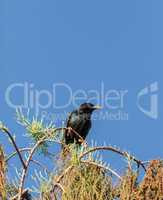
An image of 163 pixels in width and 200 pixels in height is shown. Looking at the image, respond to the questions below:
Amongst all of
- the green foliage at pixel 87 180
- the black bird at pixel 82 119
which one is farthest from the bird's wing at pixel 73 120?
the green foliage at pixel 87 180

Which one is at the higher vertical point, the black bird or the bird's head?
the bird's head

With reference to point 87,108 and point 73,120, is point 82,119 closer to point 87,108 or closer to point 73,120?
point 73,120

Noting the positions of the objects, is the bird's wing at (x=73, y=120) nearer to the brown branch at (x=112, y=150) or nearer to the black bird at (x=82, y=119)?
the black bird at (x=82, y=119)

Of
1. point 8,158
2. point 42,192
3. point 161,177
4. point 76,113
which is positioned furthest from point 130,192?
A: point 76,113

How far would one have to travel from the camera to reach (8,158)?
4.41 metres

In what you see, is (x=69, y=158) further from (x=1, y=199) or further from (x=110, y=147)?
(x=1, y=199)

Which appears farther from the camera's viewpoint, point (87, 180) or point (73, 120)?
point (73, 120)

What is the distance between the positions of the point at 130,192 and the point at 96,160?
0.59m

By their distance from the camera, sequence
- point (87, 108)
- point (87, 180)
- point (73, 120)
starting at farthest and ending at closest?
1. point (87, 108)
2. point (73, 120)
3. point (87, 180)

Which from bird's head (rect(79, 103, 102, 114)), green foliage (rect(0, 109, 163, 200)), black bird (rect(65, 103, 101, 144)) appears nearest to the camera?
green foliage (rect(0, 109, 163, 200))

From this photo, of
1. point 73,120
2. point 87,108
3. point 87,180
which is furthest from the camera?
point 87,108

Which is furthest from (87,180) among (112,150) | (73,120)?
(73,120)

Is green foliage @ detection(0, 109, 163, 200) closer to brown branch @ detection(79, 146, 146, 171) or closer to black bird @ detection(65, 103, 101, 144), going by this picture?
brown branch @ detection(79, 146, 146, 171)

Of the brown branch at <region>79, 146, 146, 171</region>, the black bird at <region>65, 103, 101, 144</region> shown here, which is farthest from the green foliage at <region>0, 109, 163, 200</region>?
the black bird at <region>65, 103, 101, 144</region>
